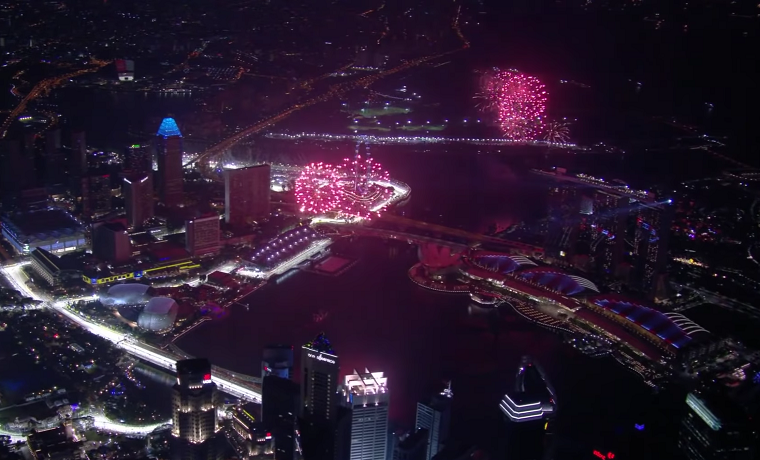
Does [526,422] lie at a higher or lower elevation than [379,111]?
lower

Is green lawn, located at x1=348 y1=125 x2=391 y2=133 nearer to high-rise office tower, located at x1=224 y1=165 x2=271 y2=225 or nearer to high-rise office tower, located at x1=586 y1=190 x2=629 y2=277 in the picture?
high-rise office tower, located at x1=224 y1=165 x2=271 y2=225

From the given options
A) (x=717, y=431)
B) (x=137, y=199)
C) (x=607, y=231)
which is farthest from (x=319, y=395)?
(x=137, y=199)

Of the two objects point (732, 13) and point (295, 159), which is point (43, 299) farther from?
point (732, 13)

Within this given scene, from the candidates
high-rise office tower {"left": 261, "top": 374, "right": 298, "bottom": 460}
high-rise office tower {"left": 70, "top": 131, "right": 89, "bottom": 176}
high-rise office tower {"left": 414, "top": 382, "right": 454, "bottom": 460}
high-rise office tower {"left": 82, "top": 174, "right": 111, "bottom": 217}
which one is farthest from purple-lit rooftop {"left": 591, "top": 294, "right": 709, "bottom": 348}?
high-rise office tower {"left": 70, "top": 131, "right": 89, "bottom": 176}

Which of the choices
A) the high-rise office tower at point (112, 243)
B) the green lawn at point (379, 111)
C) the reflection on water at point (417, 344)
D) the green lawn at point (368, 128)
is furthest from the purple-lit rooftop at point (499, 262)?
the green lawn at point (379, 111)

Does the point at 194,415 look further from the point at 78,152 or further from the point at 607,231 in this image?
the point at 78,152

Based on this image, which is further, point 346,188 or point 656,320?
point 346,188

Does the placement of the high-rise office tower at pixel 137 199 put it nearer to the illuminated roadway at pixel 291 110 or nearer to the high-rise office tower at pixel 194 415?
the illuminated roadway at pixel 291 110
